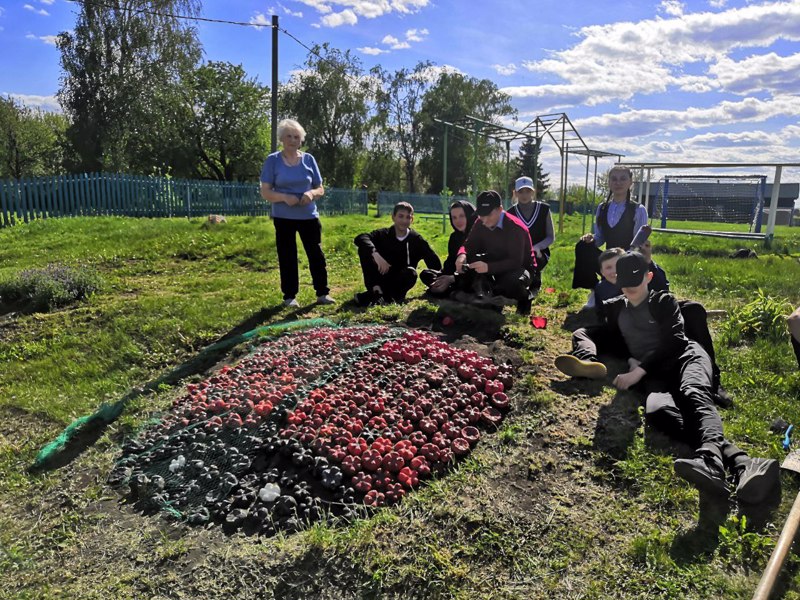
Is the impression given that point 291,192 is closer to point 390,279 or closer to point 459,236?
point 390,279

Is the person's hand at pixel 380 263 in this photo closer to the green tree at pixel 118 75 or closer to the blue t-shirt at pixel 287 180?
the blue t-shirt at pixel 287 180

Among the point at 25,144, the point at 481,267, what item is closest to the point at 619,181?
the point at 481,267

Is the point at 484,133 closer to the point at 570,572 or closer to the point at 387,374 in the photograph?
the point at 387,374

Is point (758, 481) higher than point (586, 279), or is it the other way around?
point (586, 279)

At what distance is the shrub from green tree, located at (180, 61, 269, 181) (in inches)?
1054

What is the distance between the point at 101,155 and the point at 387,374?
2992 centimetres

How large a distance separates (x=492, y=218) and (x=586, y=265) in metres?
1.40

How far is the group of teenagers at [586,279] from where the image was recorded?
321 cm

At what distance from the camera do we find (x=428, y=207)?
40562 mm

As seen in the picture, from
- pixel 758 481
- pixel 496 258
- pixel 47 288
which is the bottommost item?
pixel 758 481

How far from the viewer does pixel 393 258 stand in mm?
6152

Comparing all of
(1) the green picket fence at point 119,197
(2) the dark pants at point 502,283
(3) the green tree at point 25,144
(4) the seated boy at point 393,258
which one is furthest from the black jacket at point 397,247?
(3) the green tree at point 25,144

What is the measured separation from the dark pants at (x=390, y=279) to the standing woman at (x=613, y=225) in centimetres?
193

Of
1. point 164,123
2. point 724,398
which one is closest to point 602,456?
point 724,398
